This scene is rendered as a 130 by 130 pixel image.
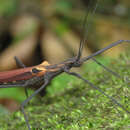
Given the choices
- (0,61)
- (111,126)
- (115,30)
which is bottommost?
(0,61)

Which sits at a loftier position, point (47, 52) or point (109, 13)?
point (109, 13)

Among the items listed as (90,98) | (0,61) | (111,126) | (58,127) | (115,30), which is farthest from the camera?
(115,30)

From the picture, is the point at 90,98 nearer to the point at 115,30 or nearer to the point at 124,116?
the point at 124,116

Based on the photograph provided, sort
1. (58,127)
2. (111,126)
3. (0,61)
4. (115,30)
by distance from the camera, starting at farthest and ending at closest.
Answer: (115,30)
(0,61)
(58,127)
(111,126)

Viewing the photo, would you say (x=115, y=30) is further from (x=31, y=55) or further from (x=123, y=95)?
(x=123, y=95)

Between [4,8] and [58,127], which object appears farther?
[4,8]

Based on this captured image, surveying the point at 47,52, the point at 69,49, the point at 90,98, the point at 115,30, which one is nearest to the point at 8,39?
Result: the point at 47,52

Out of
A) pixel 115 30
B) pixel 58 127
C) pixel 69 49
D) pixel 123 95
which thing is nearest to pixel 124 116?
pixel 123 95
